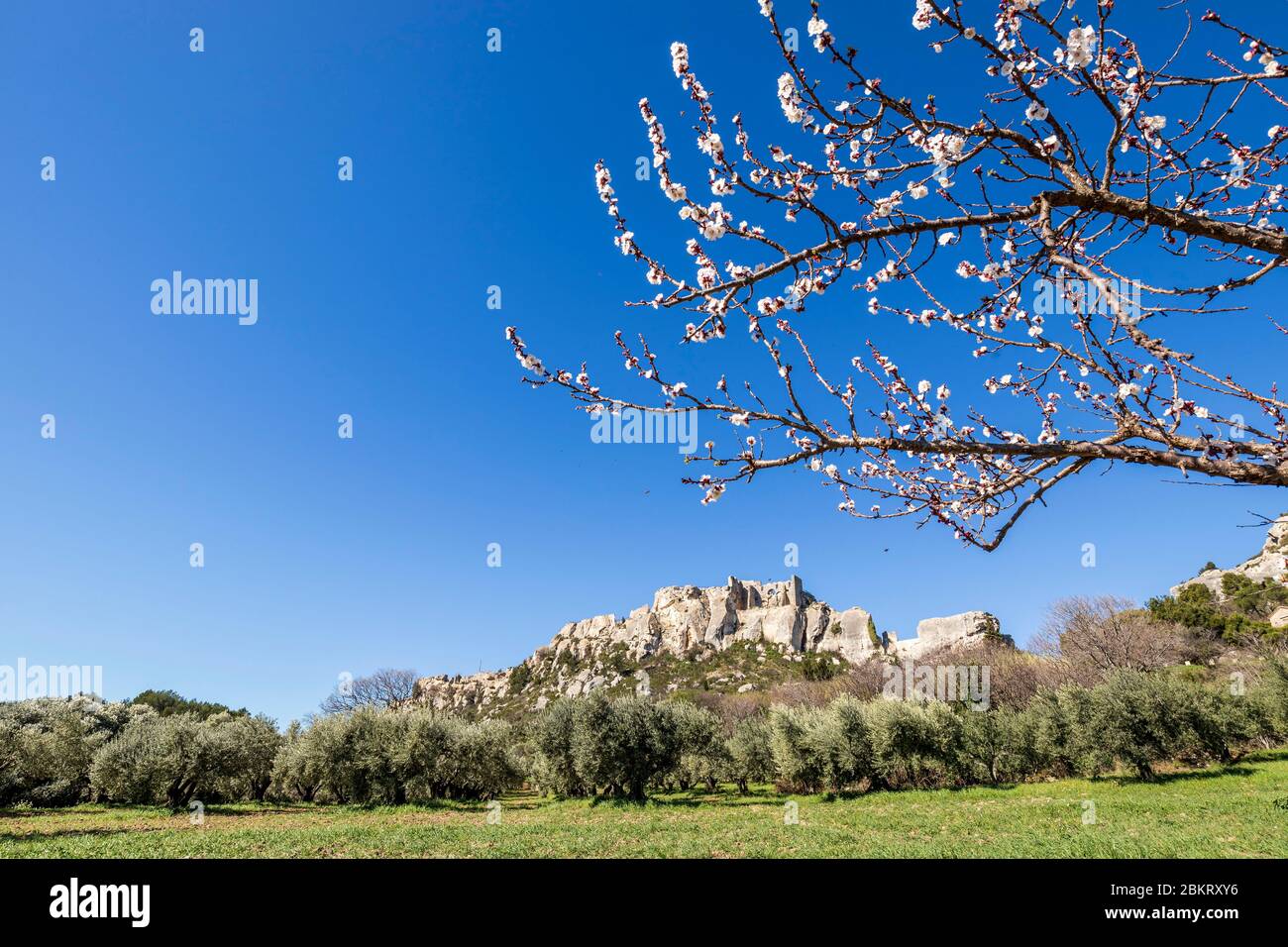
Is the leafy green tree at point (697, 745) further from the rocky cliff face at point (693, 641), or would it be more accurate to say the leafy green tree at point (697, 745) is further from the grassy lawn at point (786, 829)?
the rocky cliff face at point (693, 641)

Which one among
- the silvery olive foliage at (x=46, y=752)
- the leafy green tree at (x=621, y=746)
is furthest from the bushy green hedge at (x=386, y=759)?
the silvery olive foliage at (x=46, y=752)

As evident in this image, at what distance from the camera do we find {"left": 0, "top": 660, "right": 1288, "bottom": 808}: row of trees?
918 inches

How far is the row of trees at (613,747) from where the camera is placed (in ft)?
76.5

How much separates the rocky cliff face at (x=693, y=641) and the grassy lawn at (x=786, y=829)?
61453 mm

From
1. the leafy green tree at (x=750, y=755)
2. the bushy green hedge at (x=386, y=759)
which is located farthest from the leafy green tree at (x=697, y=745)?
the bushy green hedge at (x=386, y=759)

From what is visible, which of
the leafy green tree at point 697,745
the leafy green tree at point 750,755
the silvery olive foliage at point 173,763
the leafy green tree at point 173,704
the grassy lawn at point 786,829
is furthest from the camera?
the leafy green tree at point 173,704

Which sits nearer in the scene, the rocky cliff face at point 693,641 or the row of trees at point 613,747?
the row of trees at point 613,747

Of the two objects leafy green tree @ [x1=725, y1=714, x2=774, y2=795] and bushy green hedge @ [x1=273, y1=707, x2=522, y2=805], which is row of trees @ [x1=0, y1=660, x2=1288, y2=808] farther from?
leafy green tree @ [x1=725, y1=714, x2=774, y2=795]

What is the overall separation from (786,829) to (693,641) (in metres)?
87.2

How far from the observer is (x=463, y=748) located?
26.8 metres

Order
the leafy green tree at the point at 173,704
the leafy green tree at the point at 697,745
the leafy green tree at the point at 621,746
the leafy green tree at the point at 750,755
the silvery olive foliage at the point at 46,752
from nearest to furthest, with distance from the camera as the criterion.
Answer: the silvery olive foliage at the point at 46,752
the leafy green tree at the point at 621,746
the leafy green tree at the point at 697,745
the leafy green tree at the point at 750,755
the leafy green tree at the point at 173,704

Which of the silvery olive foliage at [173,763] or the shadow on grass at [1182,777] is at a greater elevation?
the silvery olive foliage at [173,763]
